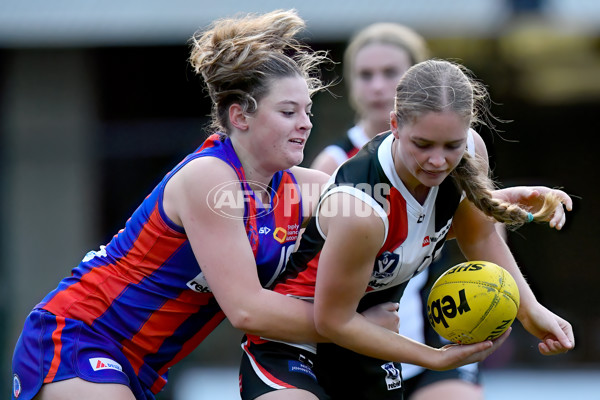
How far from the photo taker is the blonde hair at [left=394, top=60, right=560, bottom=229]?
2811mm

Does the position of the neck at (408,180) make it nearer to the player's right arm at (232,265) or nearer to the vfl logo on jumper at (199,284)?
the player's right arm at (232,265)

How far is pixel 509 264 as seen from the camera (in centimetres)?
326

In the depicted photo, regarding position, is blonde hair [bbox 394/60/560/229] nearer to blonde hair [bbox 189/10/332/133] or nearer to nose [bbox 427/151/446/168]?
nose [bbox 427/151/446/168]

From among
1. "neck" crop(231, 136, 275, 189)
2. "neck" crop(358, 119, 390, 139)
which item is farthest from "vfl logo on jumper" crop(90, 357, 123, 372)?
"neck" crop(358, 119, 390, 139)

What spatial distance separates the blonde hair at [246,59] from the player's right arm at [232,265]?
323mm

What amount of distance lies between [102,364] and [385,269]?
113 cm

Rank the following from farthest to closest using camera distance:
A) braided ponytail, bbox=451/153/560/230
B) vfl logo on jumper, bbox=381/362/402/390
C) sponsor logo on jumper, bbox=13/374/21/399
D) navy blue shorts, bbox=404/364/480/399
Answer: navy blue shorts, bbox=404/364/480/399 < vfl logo on jumper, bbox=381/362/402/390 < sponsor logo on jumper, bbox=13/374/21/399 < braided ponytail, bbox=451/153/560/230

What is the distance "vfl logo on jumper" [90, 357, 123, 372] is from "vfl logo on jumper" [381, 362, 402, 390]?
106 centimetres

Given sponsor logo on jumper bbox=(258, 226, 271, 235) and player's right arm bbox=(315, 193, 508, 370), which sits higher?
sponsor logo on jumper bbox=(258, 226, 271, 235)

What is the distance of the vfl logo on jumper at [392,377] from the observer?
3445 millimetres

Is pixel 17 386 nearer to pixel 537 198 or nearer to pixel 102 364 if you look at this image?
pixel 102 364

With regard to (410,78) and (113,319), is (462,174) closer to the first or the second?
(410,78)

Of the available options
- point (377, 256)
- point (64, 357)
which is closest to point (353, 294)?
point (377, 256)

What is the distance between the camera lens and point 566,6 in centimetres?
841
